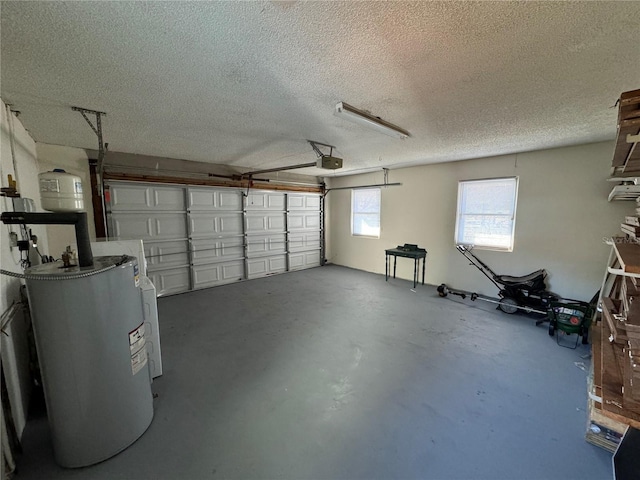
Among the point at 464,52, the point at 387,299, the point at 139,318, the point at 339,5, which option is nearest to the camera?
the point at 339,5

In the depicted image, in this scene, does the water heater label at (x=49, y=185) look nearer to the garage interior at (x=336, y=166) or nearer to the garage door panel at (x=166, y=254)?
the garage interior at (x=336, y=166)

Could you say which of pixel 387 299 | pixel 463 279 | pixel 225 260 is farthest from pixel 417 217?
pixel 225 260

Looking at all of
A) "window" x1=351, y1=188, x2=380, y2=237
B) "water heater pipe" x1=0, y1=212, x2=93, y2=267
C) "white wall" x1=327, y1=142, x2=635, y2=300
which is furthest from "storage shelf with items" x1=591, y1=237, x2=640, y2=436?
"window" x1=351, y1=188, x2=380, y2=237

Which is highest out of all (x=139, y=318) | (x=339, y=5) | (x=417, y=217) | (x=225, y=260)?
(x=339, y=5)

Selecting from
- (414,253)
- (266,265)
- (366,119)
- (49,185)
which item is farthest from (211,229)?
(414,253)

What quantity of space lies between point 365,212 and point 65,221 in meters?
5.91

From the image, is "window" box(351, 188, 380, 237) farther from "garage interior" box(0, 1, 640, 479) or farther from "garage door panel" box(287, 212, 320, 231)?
"garage interior" box(0, 1, 640, 479)

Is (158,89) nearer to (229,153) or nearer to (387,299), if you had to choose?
(229,153)

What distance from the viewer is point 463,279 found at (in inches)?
190

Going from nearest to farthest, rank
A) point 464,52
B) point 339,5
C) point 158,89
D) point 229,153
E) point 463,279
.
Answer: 1. point 339,5
2. point 464,52
3. point 158,89
4. point 229,153
5. point 463,279

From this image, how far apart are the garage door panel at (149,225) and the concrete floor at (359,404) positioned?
1.73m

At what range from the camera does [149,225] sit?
180 inches

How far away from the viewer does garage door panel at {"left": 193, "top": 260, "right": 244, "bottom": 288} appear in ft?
17.0

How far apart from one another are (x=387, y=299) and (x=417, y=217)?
81.7 inches
